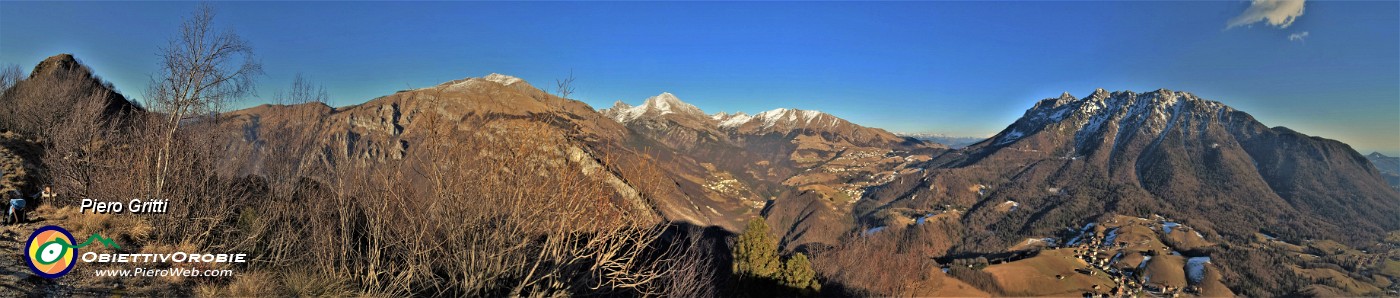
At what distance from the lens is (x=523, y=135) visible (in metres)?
7.08

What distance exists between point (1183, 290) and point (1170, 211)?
110m

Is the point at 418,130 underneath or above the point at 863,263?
above

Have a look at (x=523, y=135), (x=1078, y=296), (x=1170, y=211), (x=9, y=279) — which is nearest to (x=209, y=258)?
(x=9, y=279)

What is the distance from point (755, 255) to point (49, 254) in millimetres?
25092

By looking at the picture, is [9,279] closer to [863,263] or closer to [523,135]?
[523,135]

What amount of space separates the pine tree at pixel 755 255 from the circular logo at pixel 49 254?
2480 cm

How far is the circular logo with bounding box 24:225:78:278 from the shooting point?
26.6ft

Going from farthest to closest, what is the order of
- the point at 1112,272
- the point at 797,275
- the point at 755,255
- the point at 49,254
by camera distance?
the point at 1112,272
the point at 755,255
the point at 797,275
the point at 49,254

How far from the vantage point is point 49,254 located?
8.23 metres

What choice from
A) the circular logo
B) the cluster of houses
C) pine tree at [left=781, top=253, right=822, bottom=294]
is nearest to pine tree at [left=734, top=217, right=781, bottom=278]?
pine tree at [left=781, top=253, right=822, bottom=294]

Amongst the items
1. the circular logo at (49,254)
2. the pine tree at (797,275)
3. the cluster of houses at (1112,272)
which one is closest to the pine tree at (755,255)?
the pine tree at (797,275)

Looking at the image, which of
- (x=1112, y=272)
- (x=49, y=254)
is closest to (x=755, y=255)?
(x=49, y=254)

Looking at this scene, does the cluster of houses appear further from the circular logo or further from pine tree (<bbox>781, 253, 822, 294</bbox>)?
the circular logo

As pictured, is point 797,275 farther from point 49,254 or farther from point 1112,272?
point 1112,272
